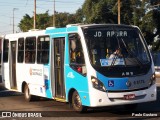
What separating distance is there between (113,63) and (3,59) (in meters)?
8.21

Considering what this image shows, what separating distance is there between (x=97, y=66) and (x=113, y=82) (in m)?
0.63

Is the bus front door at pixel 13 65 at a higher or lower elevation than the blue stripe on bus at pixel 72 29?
lower

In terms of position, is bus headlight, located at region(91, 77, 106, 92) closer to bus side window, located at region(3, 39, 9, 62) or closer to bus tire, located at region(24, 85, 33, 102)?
bus tire, located at region(24, 85, 33, 102)

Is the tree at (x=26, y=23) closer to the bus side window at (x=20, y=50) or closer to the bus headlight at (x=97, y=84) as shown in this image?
the bus side window at (x=20, y=50)

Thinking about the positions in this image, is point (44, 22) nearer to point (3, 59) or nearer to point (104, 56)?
point (3, 59)

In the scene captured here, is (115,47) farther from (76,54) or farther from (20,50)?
(20,50)

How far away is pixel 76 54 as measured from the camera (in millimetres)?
12906

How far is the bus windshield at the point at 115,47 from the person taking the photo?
40.0 feet

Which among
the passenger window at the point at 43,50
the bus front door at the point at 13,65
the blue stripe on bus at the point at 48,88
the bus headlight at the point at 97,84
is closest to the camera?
the bus headlight at the point at 97,84

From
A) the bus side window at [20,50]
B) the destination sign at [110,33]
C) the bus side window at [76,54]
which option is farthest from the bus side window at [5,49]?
the destination sign at [110,33]

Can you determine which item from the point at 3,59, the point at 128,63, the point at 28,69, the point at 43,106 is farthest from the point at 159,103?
the point at 3,59

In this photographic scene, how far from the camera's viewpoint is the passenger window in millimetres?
14802

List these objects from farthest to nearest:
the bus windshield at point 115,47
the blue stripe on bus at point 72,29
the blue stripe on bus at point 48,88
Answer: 1. the blue stripe on bus at point 48,88
2. the blue stripe on bus at point 72,29
3. the bus windshield at point 115,47

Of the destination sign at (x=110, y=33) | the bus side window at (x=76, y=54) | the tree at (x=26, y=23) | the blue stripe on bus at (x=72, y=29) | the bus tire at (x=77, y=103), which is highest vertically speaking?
the tree at (x=26, y=23)
